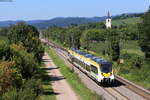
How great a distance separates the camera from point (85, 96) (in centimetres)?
3378

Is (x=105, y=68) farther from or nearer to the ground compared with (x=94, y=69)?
farther from the ground

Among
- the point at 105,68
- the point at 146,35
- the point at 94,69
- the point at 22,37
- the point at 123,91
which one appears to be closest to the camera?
the point at 123,91

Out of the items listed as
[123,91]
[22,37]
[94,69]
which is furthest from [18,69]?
[22,37]

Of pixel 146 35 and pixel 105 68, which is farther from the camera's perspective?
pixel 146 35

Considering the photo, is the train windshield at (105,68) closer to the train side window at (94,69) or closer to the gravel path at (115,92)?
the train side window at (94,69)

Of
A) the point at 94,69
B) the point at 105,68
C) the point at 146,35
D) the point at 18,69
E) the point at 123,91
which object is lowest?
the point at 123,91

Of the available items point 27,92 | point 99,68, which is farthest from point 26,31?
point 27,92

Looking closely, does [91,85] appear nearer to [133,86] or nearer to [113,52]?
[133,86]

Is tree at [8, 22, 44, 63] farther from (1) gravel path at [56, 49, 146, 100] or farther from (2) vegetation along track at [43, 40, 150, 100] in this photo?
(2) vegetation along track at [43, 40, 150, 100]

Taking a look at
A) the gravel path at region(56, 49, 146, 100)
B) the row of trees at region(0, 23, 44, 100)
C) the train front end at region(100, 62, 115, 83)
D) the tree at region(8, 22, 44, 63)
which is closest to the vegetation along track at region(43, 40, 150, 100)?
the gravel path at region(56, 49, 146, 100)

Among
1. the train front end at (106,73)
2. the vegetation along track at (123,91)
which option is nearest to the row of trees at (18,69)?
the train front end at (106,73)

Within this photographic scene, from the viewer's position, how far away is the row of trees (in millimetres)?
20042

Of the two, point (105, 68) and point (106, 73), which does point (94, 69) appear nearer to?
point (105, 68)

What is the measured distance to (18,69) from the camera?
31422mm
